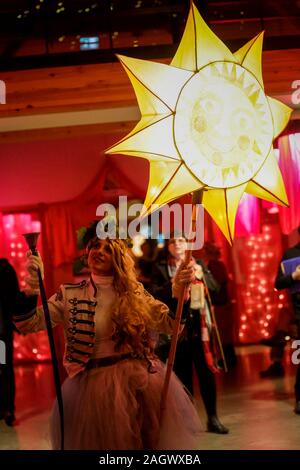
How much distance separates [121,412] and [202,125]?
149 centimetres

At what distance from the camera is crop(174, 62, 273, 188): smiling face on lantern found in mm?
3547

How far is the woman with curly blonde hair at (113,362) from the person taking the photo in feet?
11.6

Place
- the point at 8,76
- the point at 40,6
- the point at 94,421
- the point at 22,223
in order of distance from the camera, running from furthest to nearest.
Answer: the point at 22,223, the point at 40,6, the point at 8,76, the point at 94,421

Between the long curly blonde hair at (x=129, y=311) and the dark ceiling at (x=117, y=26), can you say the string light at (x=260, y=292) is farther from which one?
the long curly blonde hair at (x=129, y=311)

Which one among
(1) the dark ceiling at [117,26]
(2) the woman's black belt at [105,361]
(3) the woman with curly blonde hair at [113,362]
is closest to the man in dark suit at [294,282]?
(1) the dark ceiling at [117,26]

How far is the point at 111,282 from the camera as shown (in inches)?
148

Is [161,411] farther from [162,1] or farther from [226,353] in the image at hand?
[162,1]

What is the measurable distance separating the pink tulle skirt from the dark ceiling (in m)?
2.92

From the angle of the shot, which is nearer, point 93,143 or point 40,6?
point 40,6

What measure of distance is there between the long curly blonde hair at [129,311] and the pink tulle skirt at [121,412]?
9cm

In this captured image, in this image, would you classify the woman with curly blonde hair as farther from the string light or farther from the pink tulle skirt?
the string light

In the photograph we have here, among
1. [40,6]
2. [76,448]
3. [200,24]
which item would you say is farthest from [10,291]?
[200,24]

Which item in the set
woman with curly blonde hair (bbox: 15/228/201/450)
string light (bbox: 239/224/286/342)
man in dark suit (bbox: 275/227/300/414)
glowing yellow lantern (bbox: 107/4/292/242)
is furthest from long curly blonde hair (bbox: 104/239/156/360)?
string light (bbox: 239/224/286/342)

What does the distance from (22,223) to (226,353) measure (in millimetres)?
3402
